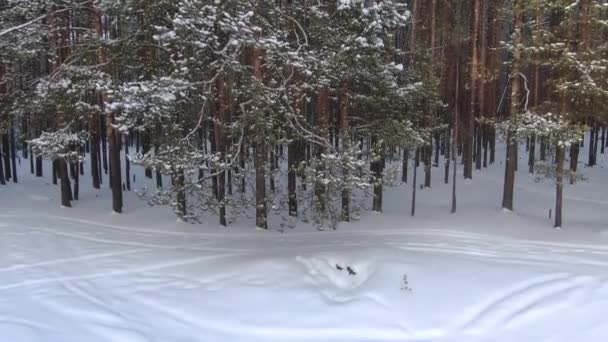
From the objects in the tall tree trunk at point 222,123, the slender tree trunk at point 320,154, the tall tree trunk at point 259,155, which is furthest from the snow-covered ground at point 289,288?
the tall tree trunk at point 222,123

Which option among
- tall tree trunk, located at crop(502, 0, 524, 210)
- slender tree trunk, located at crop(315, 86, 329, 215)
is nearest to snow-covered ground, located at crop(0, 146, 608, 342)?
slender tree trunk, located at crop(315, 86, 329, 215)

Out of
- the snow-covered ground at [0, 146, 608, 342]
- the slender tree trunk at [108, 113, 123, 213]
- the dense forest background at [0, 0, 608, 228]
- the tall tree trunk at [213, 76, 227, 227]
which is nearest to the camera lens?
the snow-covered ground at [0, 146, 608, 342]

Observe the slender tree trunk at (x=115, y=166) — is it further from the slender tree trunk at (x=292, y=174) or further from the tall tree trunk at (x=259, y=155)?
the slender tree trunk at (x=292, y=174)

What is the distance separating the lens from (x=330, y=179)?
9750 mm

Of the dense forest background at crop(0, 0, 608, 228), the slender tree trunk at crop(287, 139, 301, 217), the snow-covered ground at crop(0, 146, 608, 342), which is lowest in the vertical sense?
the snow-covered ground at crop(0, 146, 608, 342)

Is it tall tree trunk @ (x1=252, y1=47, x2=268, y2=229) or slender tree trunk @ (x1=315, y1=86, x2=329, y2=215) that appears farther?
slender tree trunk @ (x1=315, y1=86, x2=329, y2=215)

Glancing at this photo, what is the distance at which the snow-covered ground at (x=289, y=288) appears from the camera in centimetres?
595

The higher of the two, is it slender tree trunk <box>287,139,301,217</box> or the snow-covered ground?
slender tree trunk <box>287,139,301,217</box>

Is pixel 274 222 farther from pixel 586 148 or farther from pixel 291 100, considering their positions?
pixel 586 148

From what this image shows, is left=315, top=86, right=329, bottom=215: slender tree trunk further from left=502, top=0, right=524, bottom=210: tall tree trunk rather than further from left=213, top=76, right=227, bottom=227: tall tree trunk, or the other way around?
left=502, top=0, right=524, bottom=210: tall tree trunk

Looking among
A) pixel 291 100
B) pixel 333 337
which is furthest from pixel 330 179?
pixel 333 337

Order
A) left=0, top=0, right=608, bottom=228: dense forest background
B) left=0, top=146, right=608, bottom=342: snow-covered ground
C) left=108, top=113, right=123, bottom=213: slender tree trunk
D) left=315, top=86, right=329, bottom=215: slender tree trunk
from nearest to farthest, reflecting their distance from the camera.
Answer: left=0, top=146, right=608, bottom=342: snow-covered ground → left=0, top=0, right=608, bottom=228: dense forest background → left=315, top=86, right=329, bottom=215: slender tree trunk → left=108, top=113, right=123, bottom=213: slender tree trunk

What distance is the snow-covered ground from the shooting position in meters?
5.95

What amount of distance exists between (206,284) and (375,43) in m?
5.49
